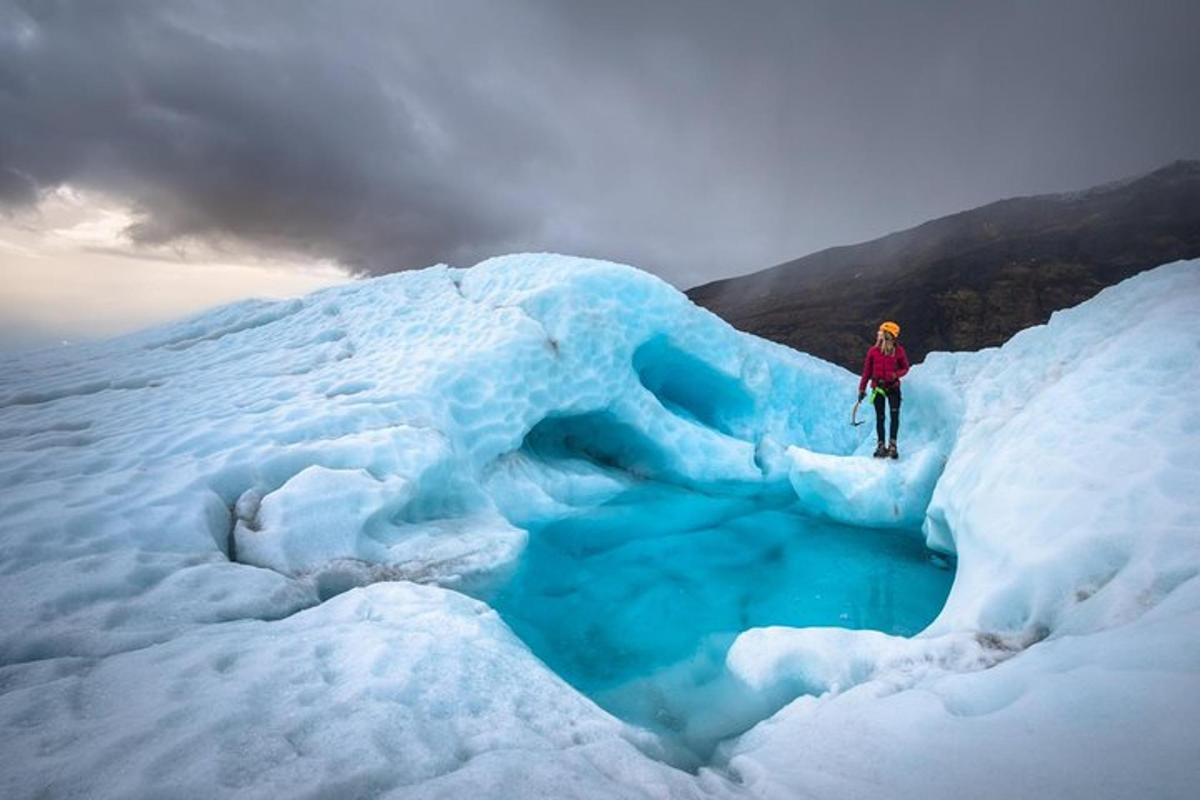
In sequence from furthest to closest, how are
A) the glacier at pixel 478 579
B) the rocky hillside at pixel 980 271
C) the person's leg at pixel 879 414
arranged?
the rocky hillside at pixel 980 271 → the person's leg at pixel 879 414 → the glacier at pixel 478 579

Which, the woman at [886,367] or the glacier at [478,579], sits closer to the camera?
the glacier at [478,579]

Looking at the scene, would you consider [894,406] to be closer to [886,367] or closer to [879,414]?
[879,414]

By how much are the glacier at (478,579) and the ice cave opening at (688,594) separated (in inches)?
7.3

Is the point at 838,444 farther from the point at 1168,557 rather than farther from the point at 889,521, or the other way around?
the point at 1168,557

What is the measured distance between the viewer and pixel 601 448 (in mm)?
10562

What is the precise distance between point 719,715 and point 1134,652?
2519 millimetres

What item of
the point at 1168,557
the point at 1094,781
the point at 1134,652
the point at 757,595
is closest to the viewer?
the point at 1094,781

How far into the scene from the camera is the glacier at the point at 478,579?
206cm

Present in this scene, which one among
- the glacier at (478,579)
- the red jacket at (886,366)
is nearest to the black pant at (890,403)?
the red jacket at (886,366)

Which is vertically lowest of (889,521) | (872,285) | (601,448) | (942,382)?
(889,521)

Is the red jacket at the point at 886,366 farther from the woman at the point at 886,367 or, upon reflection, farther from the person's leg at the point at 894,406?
the person's leg at the point at 894,406

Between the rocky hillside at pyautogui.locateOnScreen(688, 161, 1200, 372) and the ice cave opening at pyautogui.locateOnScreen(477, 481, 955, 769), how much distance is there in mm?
50101

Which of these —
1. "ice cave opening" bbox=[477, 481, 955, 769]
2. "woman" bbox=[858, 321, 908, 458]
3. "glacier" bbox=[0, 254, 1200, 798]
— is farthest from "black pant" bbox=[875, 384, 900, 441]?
"ice cave opening" bbox=[477, 481, 955, 769]

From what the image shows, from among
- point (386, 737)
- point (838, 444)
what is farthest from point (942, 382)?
point (386, 737)
